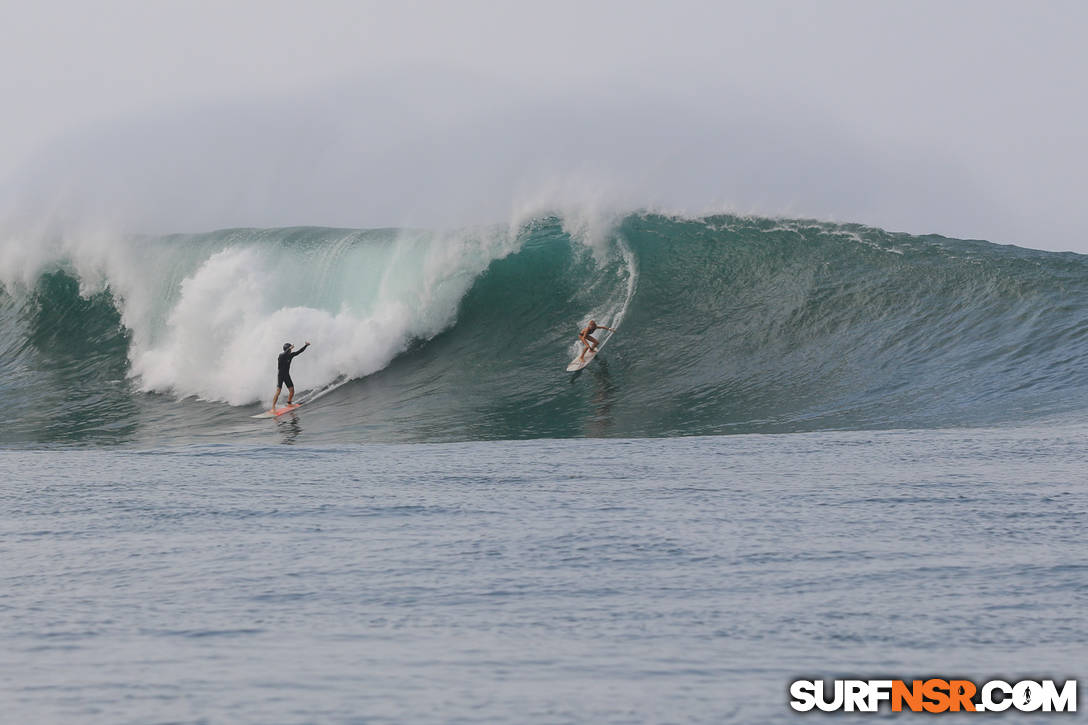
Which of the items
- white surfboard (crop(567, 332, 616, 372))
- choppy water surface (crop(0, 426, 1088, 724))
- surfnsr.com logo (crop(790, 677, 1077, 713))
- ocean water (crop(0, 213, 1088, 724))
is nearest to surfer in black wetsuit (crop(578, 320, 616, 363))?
white surfboard (crop(567, 332, 616, 372))

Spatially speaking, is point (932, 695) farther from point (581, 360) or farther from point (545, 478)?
point (581, 360)

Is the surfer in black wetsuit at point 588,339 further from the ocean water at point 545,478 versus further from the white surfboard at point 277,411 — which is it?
the white surfboard at point 277,411

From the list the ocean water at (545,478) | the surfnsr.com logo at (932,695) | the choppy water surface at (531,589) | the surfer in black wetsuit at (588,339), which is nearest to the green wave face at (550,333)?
the ocean water at (545,478)

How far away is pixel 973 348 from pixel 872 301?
226 cm

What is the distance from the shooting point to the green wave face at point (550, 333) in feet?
39.8

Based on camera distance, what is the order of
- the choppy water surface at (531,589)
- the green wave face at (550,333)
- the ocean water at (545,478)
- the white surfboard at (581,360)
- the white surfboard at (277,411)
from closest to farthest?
the choppy water surface at (531,589), the ocean water at (545,478), the green wave face at (550,333), the white surfboard at (277,411), the white surfboard at (581,360)

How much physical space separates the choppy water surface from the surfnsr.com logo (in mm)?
94

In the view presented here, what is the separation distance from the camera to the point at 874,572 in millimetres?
4707

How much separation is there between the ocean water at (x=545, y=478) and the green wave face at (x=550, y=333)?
0.07 metres

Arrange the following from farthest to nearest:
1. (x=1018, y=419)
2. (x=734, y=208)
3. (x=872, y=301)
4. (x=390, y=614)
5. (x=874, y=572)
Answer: (x=734, y=208), (x=872, y=301), (x=1018, y=419), (x=874, y=572), (x=390, y=614)

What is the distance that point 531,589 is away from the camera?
179 inches

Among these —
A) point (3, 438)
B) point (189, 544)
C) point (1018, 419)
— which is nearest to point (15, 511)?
point (189, 544)

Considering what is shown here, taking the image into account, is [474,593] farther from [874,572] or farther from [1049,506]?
[1049,506]

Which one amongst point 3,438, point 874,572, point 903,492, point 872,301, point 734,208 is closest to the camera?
point 874,572
